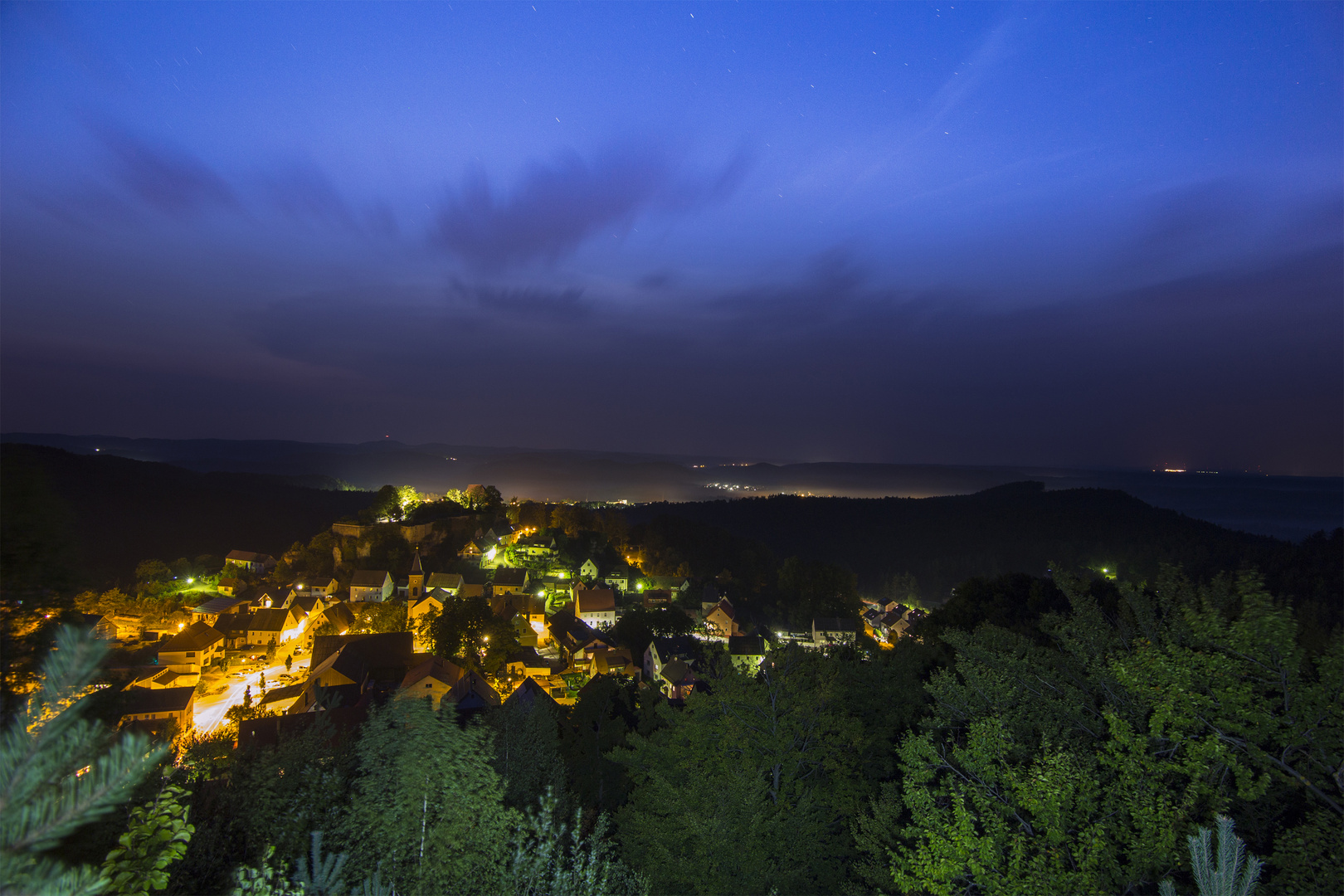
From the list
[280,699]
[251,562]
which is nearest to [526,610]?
[280,699]

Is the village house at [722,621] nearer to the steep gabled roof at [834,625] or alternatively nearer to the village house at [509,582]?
the steep gabled roof at [834,625]

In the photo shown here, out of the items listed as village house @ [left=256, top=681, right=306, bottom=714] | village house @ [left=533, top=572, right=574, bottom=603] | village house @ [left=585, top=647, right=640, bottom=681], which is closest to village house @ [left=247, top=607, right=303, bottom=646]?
village house @ [left=256, top=681, right=306, bottom=714]

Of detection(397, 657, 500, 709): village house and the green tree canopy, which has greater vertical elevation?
the green tree canopy

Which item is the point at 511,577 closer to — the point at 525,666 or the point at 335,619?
the point at 335,619

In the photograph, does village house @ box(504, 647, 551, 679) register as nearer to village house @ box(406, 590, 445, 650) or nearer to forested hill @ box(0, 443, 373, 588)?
village house @ box(406, 590, 445, 650)

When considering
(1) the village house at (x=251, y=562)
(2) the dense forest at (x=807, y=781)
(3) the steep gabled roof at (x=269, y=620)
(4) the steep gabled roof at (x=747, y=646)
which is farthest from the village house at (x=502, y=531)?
(2) the dense forest at (x=807, y=781)
